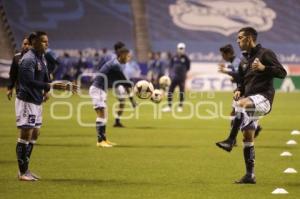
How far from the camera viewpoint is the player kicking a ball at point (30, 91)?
46.0ft

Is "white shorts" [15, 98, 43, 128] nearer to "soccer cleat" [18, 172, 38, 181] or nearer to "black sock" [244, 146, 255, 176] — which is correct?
"soccer cleat" [18, 172, 38, 181]

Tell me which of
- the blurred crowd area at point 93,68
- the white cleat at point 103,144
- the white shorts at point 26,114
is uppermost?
the blurred crowd area at point 93,68

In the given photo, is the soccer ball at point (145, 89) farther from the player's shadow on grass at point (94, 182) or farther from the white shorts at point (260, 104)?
the white shorts at point (260, 104)

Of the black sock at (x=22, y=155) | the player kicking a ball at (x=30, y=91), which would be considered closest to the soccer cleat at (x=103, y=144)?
the player kicking a ball at (x=30, y=91)

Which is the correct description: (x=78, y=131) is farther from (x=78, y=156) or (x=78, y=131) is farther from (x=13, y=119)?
(x=78, y=156)

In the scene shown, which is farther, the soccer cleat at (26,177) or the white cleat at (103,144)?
the white cleat at (103,144)

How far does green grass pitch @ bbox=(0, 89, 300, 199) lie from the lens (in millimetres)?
13258

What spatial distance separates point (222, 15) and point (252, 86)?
4503 centimetres

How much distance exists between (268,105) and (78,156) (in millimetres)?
5526

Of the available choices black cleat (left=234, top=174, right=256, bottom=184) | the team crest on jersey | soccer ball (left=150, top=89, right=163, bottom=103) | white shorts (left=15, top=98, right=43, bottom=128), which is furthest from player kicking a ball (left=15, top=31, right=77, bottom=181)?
the team crest on jersey

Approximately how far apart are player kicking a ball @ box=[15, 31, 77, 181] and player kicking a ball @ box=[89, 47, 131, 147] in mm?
6122

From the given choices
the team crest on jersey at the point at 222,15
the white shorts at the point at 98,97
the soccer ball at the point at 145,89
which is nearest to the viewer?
the soccer ball at the point at 145,89

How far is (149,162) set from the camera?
55.9 ft

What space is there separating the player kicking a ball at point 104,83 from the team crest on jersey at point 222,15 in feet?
125
